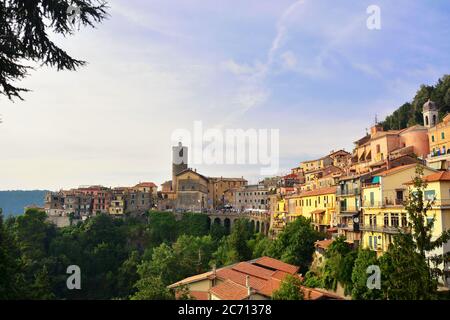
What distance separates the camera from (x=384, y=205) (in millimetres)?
27328

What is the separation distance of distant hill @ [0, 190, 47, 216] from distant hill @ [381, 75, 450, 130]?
12147 centimetres

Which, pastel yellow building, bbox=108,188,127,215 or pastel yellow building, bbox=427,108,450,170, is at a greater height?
pastel yellow building, bbox=427,108,450,170

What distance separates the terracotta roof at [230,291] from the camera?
21.3m

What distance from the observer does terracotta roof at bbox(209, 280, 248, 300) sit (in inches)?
838

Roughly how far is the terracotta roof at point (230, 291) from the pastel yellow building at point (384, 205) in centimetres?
1009

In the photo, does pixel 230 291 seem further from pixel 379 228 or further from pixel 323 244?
pixel 323 244

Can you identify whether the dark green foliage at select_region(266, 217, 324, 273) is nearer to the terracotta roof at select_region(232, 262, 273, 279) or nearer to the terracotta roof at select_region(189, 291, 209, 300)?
the terracotta roof at select_region(232, 262, 273, 279)

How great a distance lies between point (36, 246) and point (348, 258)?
4764 cm

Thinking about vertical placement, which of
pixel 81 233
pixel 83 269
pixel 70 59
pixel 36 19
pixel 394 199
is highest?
pixel 36 19

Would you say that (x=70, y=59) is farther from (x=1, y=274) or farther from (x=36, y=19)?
(x=1, y=274)

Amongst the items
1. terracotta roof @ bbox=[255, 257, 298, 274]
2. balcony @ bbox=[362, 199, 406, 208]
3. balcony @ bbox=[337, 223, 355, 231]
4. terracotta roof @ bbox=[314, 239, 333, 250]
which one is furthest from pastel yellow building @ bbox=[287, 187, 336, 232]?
balcony @ bbox=[362, 199, 406, 208]
